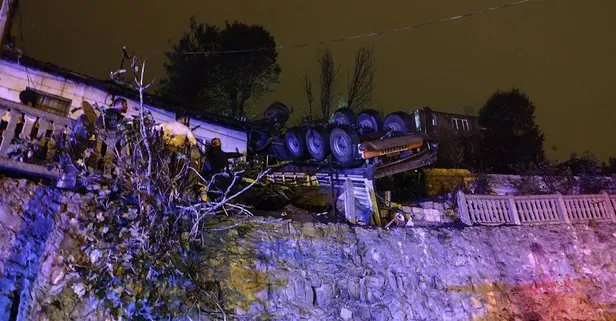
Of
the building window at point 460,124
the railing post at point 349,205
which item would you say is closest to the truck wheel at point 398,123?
the railing post at point 349,205

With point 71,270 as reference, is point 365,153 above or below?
above

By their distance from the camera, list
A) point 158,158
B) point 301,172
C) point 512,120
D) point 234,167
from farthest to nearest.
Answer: point 512,120 → point 301,172 → point 234,167 → point 158,158

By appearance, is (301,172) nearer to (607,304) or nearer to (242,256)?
(242,256)

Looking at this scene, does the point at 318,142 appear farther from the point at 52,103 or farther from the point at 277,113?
the point at 52,103

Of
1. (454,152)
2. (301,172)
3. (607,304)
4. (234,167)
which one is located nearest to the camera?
(234,167)

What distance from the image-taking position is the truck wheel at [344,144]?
1000 centimetres

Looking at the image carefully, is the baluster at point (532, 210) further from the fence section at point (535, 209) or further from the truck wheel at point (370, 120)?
the truck wheel at point (370, 120)

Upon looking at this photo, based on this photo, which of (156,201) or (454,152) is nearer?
(156,201)

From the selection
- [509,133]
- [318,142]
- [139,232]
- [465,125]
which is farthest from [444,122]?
[139,232]

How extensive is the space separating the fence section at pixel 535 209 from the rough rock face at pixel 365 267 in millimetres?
381

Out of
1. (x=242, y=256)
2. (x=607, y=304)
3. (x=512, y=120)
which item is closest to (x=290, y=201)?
(x=242, y=256)

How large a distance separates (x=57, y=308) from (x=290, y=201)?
596 centimetres

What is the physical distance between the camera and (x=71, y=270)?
16.7 feet

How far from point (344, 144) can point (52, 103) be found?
27.7 feet
